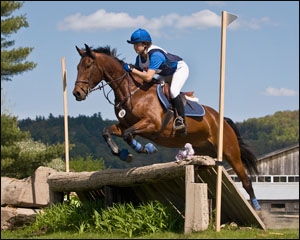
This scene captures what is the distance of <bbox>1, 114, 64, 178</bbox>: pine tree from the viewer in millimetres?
17781

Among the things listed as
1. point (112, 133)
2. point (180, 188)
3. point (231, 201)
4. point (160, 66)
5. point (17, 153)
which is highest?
point (160, 66)

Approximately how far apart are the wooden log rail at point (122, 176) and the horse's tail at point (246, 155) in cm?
239

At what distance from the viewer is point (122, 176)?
8461mm

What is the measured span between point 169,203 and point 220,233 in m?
1.26

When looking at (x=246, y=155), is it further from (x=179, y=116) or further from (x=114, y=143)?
(x=114, y=143)

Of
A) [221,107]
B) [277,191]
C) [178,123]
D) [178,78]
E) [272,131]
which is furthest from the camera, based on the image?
[272,131]

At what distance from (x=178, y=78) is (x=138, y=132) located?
1.08 meters

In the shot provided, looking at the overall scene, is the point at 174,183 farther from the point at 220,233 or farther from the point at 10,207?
A: the point at 10,207

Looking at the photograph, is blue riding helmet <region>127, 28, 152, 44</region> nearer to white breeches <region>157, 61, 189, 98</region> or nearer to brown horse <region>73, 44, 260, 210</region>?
brown horse <region>73, 44, 260, 210</region>

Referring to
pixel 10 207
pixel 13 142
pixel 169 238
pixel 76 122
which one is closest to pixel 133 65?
pixel 169 238

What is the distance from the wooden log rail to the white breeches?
1093mm

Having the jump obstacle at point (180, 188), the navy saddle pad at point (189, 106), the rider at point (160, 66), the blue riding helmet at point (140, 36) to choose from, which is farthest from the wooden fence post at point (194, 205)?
the blue riding helmet at point (140, 36)

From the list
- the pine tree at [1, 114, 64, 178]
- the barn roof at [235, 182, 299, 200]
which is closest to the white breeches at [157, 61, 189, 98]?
the pine tree at [1, 114, 64, 178]

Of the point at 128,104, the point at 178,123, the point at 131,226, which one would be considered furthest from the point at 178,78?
the point at 131,226
